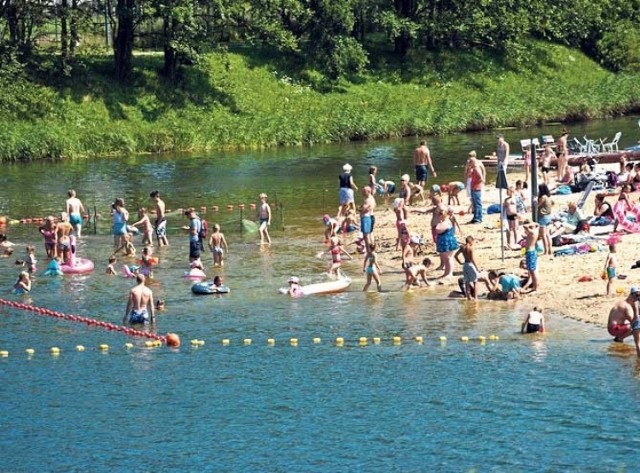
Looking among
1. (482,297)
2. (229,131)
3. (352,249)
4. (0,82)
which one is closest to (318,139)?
(229,131)

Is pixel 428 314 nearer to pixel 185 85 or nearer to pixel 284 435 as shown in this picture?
pixel 284 435

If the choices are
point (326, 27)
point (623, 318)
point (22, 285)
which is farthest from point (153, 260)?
point (326, 27)

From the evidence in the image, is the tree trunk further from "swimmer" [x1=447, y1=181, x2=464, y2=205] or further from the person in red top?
the person in red top

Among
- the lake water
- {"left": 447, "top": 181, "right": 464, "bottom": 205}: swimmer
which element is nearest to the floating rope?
the lake water

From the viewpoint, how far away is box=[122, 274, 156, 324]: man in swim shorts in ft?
101

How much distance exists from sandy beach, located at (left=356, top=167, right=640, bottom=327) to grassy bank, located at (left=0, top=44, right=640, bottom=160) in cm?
2277

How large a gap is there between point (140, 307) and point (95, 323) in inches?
47.5

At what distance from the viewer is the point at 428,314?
31094 millimetres

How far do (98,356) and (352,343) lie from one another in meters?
5.25

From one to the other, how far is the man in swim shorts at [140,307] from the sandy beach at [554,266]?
624 cm

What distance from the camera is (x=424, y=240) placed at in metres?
→ 38.8

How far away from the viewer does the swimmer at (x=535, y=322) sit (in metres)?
28.9

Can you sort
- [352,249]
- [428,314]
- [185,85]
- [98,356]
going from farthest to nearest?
[185,85]
[352,249]
[428,314]
[98,356]

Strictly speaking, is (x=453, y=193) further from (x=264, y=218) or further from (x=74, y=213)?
(x=74, y=213)
